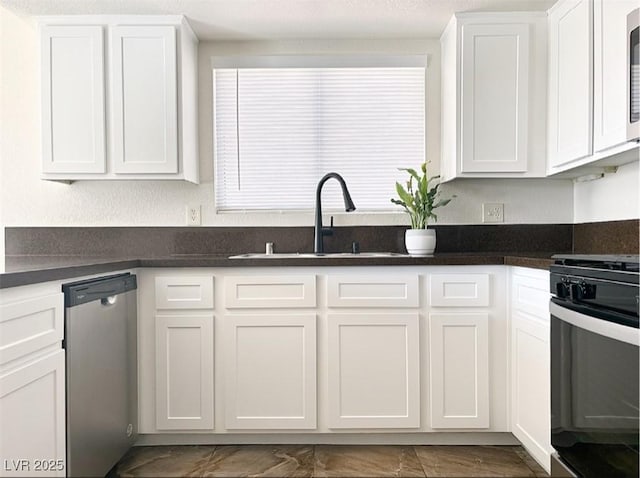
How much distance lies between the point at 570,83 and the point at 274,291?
160cm

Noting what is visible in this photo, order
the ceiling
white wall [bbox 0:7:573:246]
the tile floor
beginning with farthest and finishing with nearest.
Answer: white wall [bbox 0:7:573:246], the ceiling, the tile floor

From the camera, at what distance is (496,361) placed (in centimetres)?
234

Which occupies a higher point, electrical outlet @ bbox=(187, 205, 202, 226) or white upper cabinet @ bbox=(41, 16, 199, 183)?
white upper cabinet @ bbox=(41, 16, 199, 183)

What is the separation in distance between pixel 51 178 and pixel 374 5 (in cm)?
179

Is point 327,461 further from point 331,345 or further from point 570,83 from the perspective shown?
point 570,83

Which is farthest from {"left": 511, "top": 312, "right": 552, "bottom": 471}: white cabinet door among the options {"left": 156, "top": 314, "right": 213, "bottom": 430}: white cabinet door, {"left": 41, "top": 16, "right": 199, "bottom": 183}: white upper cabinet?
{"left": 41, "top": 16, "right": 199, "bottom": 183}: white upper cabinet

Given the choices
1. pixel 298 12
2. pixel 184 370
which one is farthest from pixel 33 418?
pixel 298 12

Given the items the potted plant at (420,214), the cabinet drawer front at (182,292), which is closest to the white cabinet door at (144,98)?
the cabinet drawer front at (182,292)

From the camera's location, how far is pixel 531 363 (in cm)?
213

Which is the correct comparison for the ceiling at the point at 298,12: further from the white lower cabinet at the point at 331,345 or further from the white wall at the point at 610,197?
the white lower cabinet at the point at 331,345

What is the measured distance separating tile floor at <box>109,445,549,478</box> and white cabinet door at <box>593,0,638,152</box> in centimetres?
137

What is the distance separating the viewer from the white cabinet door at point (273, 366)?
7.65ft

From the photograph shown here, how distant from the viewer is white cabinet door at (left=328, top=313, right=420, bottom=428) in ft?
7.65

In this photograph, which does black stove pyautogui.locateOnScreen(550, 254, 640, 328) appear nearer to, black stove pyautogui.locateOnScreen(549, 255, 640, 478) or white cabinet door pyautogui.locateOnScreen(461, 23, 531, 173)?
black stove pyautogui.locateOnScreen(549, 255, 640, 478)
